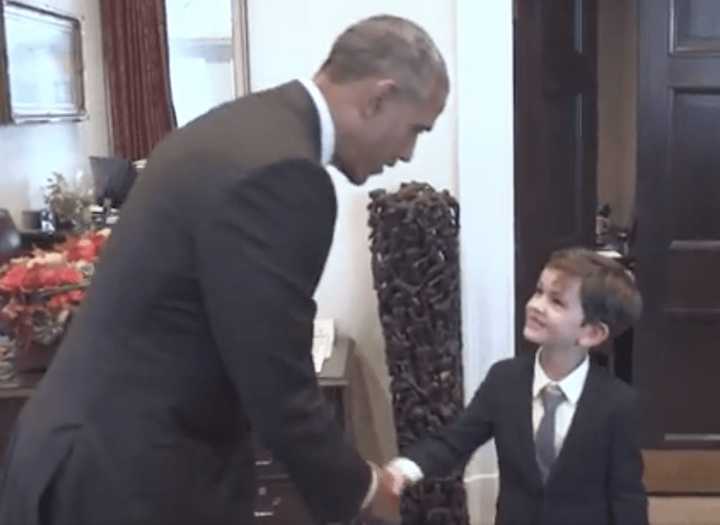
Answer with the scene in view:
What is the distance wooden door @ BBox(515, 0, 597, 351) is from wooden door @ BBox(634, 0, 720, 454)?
25 centimetres

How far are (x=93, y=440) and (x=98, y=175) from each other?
69.6 inches

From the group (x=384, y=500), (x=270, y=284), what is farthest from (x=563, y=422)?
(x=270, y=284)

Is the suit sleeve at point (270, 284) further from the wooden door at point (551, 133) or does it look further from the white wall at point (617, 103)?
the white wall at point (617, 103)

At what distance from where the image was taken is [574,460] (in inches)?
84.3

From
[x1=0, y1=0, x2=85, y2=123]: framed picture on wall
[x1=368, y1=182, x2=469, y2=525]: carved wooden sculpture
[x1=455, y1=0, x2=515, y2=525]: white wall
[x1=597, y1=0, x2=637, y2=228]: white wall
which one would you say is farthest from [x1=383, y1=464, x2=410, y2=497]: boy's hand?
[x1=597, y1=0, x2=637, y2=228]: white wall

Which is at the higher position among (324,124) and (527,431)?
(324,124)

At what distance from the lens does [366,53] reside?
1.49 meters

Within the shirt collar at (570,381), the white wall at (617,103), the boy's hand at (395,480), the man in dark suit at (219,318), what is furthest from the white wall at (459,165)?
the white wall at (617,103)

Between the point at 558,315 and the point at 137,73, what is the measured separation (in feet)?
4.75

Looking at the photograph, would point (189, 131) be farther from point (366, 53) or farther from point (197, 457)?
point (197, 457)

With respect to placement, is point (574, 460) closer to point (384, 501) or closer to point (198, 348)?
point (384, 501)

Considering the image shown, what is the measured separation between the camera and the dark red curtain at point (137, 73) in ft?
9.96

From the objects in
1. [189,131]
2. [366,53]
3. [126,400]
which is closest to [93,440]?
[126,400]

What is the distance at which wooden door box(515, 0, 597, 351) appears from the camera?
11.0 feet
